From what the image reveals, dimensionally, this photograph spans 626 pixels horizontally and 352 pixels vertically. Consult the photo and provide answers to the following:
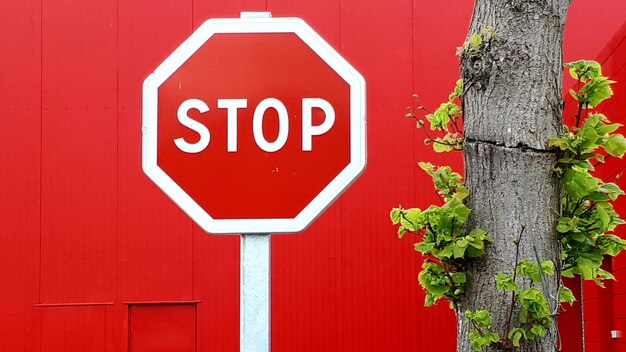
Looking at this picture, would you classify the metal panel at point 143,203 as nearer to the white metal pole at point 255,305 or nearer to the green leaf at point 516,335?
the green leaf at point 516,335

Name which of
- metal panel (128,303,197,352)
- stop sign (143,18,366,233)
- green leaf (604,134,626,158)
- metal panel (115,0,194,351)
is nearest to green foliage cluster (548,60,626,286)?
green leaf (604,134,626,158)

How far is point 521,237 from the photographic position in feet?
6.77

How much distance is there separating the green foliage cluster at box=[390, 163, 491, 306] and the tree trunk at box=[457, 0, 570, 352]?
31mm

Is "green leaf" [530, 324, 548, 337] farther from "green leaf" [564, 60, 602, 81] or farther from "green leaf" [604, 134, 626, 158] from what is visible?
"green leaf" [564, 60, 602, 81]

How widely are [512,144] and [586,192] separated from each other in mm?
218

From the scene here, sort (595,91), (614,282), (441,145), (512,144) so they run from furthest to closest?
1. (614,282)
2. (441,145)
3. (595,91)
4. (512,144)

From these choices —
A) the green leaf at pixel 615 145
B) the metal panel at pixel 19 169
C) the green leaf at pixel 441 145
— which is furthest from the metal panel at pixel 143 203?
the green leaf at pixel 615 145

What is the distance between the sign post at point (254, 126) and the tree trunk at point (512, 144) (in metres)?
0.49

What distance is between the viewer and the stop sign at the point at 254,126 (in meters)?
1.73

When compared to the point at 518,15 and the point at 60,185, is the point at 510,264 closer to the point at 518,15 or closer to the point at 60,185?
the point at 518,15

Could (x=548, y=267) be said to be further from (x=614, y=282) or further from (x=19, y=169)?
(x=19, y=169)

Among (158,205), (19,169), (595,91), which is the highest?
(19,169)

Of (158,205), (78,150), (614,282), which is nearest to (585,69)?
(614,282)

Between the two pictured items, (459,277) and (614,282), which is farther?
(614,282)
